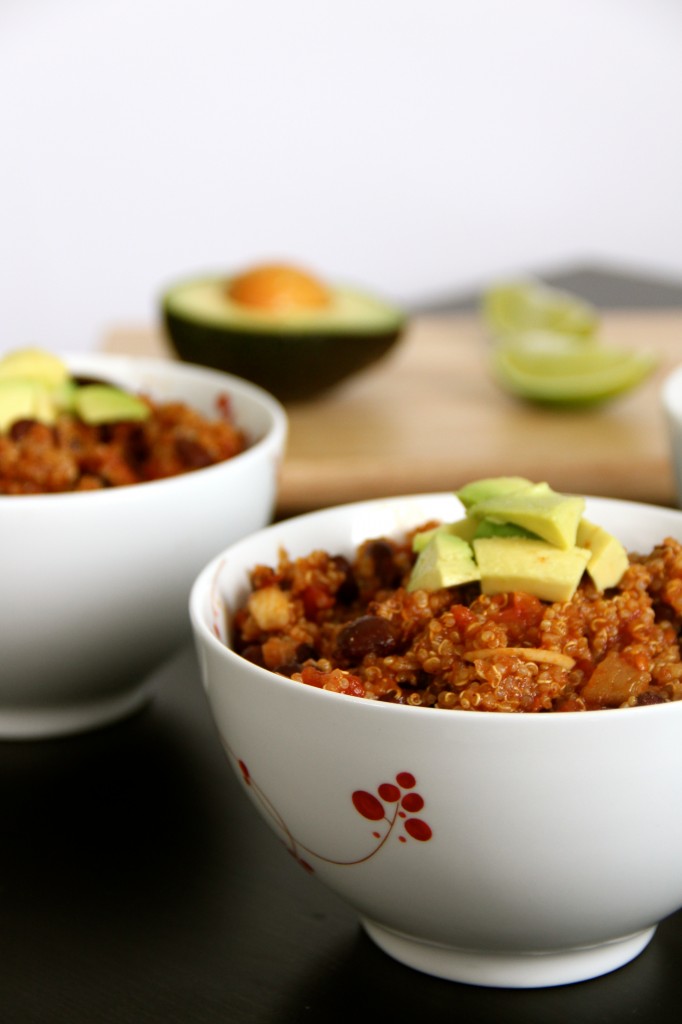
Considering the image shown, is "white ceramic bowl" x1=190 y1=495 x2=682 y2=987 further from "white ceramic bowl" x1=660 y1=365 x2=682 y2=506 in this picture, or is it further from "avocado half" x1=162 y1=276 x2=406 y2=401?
"avocado half" x1=162 y1=276 x2=406 y2=401

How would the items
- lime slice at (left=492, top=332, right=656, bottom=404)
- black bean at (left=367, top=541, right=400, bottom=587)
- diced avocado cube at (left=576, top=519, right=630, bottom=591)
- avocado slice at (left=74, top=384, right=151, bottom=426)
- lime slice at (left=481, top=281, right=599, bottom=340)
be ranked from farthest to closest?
lime slice at (left=481, top=281, right=599, bottom=340)
lime slice at (left=492, top=332, right=656, bottom=404)
avocado slice at (left=74, top=384, right=151, bottom=426)
black bean at (left=367, top=541, right=400, bottom=587)
diced avocado cube at (left=576, top=519, right=630, bottom=591)

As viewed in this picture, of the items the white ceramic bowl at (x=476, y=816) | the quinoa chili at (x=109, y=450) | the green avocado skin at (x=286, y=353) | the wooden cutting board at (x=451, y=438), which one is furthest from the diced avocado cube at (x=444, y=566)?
the green avocado skin at (x=286, y=353)

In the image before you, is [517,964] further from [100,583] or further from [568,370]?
[568,370]

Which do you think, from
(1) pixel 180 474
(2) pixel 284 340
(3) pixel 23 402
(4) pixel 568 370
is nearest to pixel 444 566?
(1) pixel 180 474

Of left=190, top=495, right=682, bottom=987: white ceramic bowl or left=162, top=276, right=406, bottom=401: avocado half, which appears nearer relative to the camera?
left=190, top=495, right=682, bottom=987: white ceramic bowl

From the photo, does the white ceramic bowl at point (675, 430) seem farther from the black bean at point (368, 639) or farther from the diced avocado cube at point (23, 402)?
the diced avocado cube at point (23, 402)

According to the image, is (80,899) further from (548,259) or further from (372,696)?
(548,259)

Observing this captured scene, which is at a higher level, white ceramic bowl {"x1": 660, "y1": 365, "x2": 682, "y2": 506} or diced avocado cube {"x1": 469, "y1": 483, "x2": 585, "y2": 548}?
diced avocado cube {"x1": 469, "y1": 483, "x2": 585, "y2": 548}

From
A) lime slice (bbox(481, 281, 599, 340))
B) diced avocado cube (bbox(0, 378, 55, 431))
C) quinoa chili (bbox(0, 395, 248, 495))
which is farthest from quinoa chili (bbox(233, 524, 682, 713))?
lime slice (bbox(481, 281, 599, 340))
